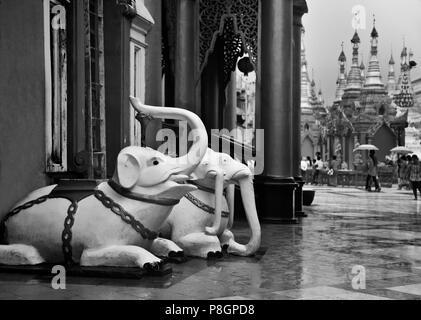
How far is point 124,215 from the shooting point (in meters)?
5.76

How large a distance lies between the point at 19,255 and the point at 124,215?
97 centimetres

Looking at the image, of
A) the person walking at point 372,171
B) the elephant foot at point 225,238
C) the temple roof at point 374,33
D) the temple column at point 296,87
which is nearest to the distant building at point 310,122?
the temple roof at point 374,33

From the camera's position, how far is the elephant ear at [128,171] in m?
5.85

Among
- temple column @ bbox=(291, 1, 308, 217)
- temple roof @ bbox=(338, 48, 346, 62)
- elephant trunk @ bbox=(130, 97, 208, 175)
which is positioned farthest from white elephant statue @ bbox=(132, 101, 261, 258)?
temple roof @ bbox=(338, 48, 346, 62)

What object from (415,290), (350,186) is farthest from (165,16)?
(350,186)

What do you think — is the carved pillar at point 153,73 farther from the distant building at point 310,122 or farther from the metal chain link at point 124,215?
the distant building at point 310,122

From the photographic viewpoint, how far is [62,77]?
22.8 ft

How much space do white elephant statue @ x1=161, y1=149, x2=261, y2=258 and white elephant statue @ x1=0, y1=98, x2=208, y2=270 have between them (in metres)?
1.10

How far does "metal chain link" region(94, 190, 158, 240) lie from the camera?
18.9 ft

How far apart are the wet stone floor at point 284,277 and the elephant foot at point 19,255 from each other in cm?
21

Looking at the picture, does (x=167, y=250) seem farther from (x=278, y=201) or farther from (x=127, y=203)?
(x=278, y=201)

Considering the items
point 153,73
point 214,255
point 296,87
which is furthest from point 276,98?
point 214,255

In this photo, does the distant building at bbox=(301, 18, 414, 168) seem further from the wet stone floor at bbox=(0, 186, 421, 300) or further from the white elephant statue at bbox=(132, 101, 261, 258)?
the white elephant statue at bbox=(132, 101, 261, 258)
